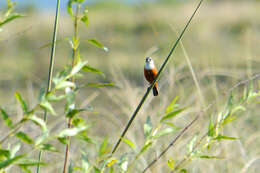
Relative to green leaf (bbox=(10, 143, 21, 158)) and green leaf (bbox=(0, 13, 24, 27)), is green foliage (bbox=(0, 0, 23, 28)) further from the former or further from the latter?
green leaf (bbox=(10, 143, 21, 158))

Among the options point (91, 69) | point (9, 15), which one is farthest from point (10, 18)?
point (91, 69)

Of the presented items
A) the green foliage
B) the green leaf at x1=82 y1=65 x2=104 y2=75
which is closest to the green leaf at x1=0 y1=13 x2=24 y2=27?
the green foliage

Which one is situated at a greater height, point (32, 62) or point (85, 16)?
point (32, 62)

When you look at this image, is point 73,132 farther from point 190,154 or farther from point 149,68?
point 149,68

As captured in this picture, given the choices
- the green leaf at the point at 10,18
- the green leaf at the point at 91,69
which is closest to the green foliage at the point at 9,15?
the green leaf at the point at 10,18

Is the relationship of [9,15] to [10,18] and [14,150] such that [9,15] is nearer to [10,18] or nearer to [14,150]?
[10,18]

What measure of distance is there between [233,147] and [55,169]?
2.96 ft

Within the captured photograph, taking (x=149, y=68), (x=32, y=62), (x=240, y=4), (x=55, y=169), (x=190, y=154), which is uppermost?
(x=240, y=4)

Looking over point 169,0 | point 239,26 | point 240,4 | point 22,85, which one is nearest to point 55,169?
point 22,85

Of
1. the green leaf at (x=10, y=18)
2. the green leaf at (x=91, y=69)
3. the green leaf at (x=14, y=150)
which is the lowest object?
the green leaf at (x=14, y=150)

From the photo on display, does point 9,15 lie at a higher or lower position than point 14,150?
higher

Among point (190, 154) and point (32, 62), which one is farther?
point (32, 62)

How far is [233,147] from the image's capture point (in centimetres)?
203

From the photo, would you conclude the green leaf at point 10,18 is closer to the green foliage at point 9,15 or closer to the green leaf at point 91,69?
the green foliage at point 9,15
